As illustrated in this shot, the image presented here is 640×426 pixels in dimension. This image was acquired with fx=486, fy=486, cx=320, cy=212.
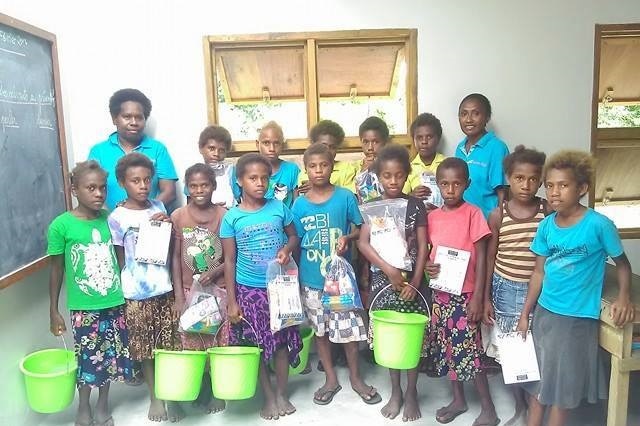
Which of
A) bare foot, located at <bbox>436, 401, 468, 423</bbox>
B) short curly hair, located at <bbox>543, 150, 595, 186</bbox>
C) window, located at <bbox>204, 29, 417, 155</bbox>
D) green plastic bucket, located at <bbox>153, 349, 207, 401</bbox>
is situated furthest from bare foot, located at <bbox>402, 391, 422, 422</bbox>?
window, located at <bbox>204, 29, 417, 155</bbox>

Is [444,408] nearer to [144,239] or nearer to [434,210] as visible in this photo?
[434,210]

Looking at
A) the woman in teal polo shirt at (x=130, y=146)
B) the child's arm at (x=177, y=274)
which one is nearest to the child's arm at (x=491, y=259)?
the child's arm at (x=177, y=274)

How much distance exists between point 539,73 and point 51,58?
123 inches

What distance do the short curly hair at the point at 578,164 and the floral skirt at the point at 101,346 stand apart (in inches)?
86.7

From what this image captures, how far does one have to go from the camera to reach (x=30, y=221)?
2568 millimetres

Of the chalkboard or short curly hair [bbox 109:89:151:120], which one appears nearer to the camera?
the chalkboard

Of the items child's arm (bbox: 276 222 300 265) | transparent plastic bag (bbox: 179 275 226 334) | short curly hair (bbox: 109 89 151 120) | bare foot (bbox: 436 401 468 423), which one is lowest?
bare foot (bbox: 436 401 468 423)

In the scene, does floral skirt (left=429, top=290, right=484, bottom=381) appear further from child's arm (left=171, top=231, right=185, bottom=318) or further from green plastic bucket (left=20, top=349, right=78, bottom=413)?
green plastic bucket (left=20, top=349, right=78, bottom=413)

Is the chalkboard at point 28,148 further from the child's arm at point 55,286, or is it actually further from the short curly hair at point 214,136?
the short curly hair at point 214,136

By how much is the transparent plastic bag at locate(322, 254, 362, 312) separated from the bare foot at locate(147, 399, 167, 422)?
41.2 inches

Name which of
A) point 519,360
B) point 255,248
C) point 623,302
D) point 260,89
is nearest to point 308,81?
point 260,89

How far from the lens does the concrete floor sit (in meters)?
2.54

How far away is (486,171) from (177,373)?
81.6 inches

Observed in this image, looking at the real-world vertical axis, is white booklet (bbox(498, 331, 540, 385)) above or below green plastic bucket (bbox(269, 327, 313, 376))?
above
